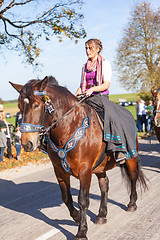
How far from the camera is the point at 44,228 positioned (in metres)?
4.38

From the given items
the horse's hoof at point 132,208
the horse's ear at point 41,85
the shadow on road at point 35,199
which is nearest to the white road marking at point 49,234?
the shadow on road at point 35,199

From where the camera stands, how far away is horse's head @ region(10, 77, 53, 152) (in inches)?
125

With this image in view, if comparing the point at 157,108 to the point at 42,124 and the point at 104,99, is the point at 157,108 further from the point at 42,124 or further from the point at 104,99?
the point at 42,124

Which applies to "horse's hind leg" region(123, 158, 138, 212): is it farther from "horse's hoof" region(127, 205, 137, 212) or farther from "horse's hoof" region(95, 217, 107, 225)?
"horse's hoof" region(95, 217, 107, 225)

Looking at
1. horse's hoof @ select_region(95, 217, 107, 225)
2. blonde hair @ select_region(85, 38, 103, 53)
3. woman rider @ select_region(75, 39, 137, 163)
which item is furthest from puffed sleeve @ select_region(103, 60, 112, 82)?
horse's hoof @ select_region(95, 217, 107, 225)

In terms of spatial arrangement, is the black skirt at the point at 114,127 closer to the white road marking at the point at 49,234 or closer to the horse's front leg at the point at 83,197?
the horse's front leg at the point at 83,197

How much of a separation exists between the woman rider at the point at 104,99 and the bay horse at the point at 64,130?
19cm

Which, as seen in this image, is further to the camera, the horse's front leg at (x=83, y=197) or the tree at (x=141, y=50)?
the tree at (x=141, y=50)

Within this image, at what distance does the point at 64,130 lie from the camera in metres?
3.61

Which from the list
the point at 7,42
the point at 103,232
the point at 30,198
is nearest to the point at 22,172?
the point at 30,198

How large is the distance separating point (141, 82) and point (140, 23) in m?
5.85

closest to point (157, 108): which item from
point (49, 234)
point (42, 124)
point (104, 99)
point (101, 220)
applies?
point (104, 99)

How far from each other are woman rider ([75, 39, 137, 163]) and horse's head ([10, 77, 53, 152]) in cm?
97

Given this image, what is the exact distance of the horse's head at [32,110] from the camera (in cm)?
318
